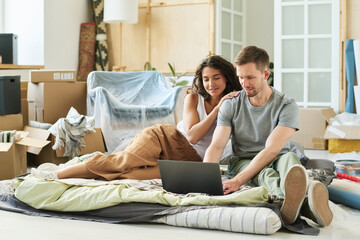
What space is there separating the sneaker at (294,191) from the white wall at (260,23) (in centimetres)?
555

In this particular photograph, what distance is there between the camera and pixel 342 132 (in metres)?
5.02

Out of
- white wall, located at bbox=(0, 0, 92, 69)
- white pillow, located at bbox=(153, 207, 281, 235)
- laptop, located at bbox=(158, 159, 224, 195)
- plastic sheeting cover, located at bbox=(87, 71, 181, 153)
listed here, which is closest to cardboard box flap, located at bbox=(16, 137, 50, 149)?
plastic sheeting cover, located at bbox=(87, 71, 181, 153)

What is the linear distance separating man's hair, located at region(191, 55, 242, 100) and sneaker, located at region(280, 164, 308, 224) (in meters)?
1.00

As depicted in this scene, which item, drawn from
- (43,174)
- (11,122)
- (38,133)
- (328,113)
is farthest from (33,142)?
(328,113)

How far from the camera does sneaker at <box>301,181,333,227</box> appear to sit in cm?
217

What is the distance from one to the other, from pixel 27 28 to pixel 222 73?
376 cm

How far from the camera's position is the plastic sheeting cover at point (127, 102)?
4.95 m

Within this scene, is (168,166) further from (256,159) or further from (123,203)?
(256,159)

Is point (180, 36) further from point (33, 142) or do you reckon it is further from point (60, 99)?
point (33, 142)

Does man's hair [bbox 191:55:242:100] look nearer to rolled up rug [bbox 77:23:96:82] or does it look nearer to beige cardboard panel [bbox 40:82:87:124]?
beige cardboard panel [bbox 40:82:87:124]

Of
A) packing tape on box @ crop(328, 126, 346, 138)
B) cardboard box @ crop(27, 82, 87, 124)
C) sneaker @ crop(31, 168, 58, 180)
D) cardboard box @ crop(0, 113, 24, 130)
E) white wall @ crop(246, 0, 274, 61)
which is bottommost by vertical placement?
sneaker @ crop(31, 168, 58, 180)

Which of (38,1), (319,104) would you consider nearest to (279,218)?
(319,104)

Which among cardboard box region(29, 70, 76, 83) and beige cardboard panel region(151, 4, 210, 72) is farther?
beige cardboard panel region(151, 4, 210, 72)

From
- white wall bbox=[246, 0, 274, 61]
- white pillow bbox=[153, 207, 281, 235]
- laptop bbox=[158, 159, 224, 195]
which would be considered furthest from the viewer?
white wall bbox=[246, 0, 274, 61]
